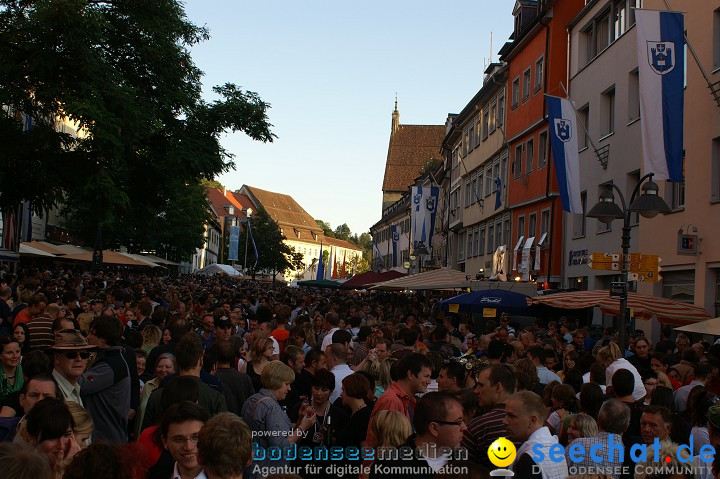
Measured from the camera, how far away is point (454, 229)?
57.9m

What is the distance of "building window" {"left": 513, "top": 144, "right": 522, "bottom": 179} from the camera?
3959cm

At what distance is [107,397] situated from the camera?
7.48 m

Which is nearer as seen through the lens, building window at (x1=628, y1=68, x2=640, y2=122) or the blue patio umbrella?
the blue patio umbrella

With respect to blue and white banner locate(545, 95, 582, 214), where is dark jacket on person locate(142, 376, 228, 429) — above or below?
below

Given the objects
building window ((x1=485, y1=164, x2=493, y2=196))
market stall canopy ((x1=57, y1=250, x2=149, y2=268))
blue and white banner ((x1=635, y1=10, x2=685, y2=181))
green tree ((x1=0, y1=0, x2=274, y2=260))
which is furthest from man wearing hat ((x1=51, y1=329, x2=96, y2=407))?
building window ((x1=485, y1=164, x2=493, y2=196))

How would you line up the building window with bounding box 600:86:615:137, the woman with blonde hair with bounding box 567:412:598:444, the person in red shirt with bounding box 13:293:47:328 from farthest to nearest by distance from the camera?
the building window with bounding box 600:86:615:137, the person in red shirt with bounding box 13:293:47:328, the woman with blonde hair with bounding box 567:412:598:444

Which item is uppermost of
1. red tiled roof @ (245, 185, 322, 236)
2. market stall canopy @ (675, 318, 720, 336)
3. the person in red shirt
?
red tiled roof @ (245, 185, 322, 236)

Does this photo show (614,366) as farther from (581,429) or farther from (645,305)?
(645,305)

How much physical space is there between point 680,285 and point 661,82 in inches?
238

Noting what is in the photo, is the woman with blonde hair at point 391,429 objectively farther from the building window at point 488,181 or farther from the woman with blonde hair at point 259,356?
the building window at point 488,181

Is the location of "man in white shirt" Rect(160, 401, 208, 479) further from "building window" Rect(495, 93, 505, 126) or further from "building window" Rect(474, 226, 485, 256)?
"building window" Rect(474, 226, 485, 256)

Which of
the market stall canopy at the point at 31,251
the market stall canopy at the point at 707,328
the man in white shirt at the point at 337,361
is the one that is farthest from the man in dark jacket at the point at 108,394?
the market stall canopy at the point at 31,251

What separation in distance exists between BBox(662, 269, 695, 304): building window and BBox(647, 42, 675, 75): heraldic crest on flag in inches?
217

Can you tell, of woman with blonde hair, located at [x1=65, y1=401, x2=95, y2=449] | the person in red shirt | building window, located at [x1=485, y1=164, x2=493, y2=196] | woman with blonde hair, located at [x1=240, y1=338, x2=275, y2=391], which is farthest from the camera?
building window, located at [x1=485, y1=164, x2=493, y2=196]
